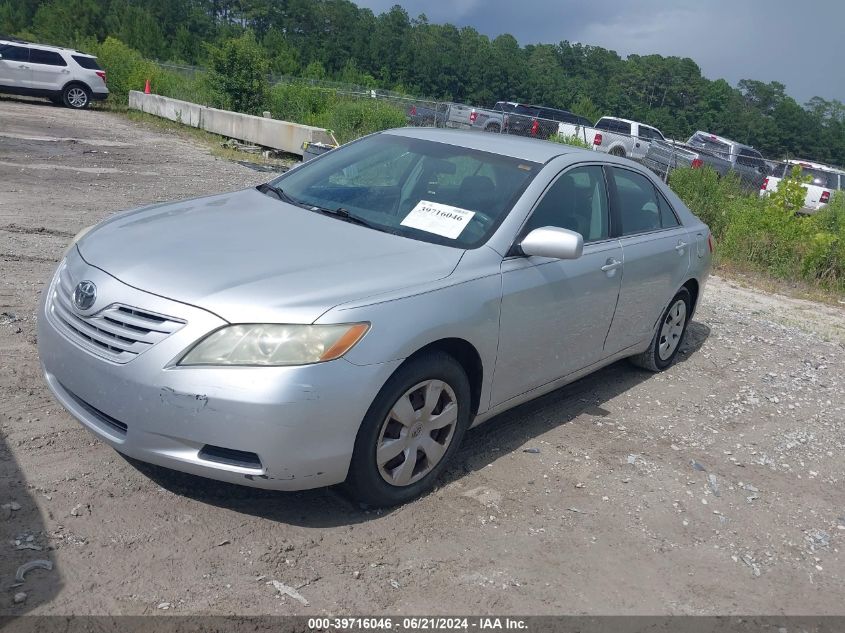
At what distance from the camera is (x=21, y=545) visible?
309 centimetres

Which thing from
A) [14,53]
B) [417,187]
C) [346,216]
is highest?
[417,187]

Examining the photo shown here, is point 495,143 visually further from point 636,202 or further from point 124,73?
point 124,73

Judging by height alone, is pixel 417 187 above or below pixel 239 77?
below

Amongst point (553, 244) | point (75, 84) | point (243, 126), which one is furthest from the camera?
point (75, 84)

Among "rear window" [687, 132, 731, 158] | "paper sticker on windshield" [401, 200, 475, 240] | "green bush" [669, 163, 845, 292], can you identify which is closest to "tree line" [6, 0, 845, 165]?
"rear window" [687, 132, 731, 158]

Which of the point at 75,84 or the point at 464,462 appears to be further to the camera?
the point at 75,84

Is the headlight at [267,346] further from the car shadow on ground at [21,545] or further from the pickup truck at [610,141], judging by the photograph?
the pickup truck at [610,141]

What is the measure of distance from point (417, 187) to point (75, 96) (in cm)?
2408

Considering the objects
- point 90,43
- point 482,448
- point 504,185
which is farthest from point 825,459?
point 90,43

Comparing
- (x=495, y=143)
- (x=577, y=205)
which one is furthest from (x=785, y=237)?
(x=495, y=143)

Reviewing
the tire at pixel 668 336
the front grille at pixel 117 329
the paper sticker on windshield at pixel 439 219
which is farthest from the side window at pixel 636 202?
the front grille at pixel 117 329

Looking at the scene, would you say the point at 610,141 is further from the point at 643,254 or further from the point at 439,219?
the point at 439,219

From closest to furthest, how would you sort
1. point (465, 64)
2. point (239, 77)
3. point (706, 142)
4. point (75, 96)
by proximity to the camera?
point (239, 77) → point (75, 96) → point (706, 142) → point (465, 64)

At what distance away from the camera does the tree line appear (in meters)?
58.8
